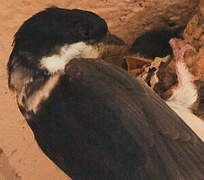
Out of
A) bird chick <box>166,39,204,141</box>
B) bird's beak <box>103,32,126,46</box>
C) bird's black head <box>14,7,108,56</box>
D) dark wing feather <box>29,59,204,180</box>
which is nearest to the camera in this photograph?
dark wing feather <box>29,59,204,180</box>

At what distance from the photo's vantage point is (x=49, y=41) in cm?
252

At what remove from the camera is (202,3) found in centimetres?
355

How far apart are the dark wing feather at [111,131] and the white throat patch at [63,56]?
0.16ft

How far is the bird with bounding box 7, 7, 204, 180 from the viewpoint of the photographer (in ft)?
7.33

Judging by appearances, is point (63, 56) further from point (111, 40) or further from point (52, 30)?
point (111, 40)

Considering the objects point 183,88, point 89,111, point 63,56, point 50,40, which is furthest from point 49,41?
point 183,88

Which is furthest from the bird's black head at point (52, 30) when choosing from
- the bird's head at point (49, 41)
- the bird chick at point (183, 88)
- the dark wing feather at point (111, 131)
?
the bird chick at point (183, 88)

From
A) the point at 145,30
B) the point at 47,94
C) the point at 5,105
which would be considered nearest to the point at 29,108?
the point at 47,94

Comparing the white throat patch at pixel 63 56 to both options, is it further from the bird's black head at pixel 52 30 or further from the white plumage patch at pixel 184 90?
the white plumage patch at pixel 184 90

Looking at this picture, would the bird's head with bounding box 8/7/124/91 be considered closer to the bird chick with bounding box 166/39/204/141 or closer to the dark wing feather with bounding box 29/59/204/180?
the dark wing feather with bounding box 29/59/204/180

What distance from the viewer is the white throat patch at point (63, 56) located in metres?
2.53

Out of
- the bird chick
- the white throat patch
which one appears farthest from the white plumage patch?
the white throat patch

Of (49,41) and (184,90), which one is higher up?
(49,41)

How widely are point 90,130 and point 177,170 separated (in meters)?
0.44
